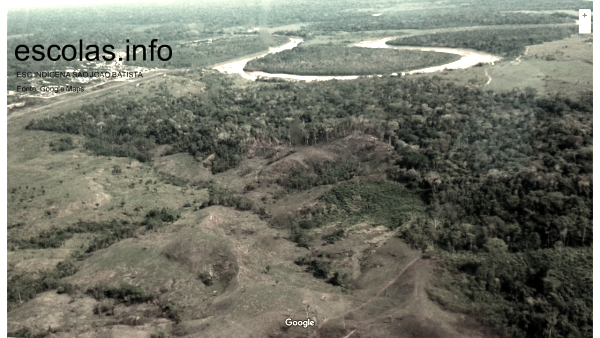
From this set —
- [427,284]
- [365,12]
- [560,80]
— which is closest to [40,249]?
[427,284]

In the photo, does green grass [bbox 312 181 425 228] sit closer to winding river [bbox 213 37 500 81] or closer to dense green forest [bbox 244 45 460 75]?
winding river [bbox 213 37 500 81]

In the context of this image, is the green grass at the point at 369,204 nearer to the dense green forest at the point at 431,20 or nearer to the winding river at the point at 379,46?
the winding river at the point at 379,46

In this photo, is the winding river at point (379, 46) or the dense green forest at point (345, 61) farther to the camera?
the dense green forest at point (345, 61)

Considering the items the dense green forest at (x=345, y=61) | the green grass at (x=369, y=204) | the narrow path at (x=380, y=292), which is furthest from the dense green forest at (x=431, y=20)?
the narrow path at (x=380, y=292)

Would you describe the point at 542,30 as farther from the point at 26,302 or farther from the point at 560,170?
the point at 26,302

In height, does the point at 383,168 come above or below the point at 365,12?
below

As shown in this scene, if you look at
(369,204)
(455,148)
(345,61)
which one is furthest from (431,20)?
(369,204)

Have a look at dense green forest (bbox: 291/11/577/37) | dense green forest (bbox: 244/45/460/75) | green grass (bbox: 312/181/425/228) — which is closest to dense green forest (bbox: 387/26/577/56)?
dense green forest (bbox: 244/45/460/75)
